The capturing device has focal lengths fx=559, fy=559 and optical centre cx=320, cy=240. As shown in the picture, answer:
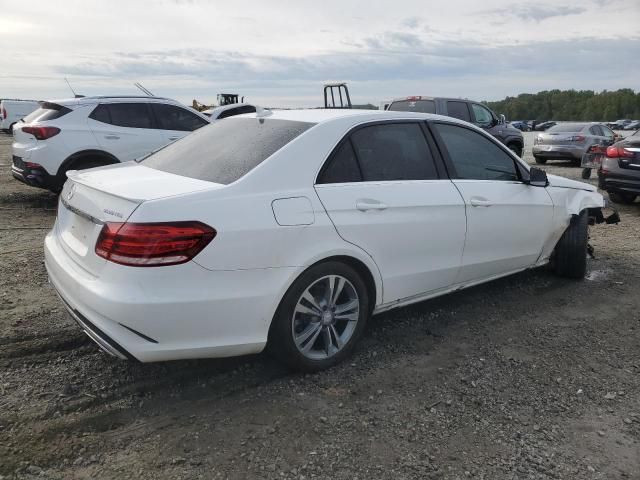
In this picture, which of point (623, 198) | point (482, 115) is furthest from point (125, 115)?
point (482, 115)

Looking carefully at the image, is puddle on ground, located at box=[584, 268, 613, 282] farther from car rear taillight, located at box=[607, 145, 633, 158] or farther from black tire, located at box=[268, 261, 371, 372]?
car rear taillight, located at box=[607, 145, 633, 158]

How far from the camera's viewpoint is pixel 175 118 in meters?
9.21

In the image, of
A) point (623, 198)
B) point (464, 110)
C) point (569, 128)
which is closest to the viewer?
point (623, 198)

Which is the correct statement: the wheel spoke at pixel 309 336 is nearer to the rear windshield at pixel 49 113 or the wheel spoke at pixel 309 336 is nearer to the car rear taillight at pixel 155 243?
the car rear taillight at pixel 155 243

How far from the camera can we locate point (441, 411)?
9.91 feet

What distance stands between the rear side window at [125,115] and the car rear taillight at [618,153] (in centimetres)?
753

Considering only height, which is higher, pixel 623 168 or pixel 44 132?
pixel 44 132

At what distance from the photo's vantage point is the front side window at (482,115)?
13720 millimetres

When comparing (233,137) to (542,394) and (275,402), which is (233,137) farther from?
(542,394)

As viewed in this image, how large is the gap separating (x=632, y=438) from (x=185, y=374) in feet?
8.01

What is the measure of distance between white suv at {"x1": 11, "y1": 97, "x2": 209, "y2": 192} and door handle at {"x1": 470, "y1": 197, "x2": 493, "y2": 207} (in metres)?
6.10

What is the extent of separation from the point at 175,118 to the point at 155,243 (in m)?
7.03

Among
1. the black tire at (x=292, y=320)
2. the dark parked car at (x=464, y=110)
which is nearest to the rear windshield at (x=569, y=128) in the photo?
the dark parked car at (x=464, y=110)

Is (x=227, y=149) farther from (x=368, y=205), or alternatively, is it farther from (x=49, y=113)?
(x=49, y=113)
